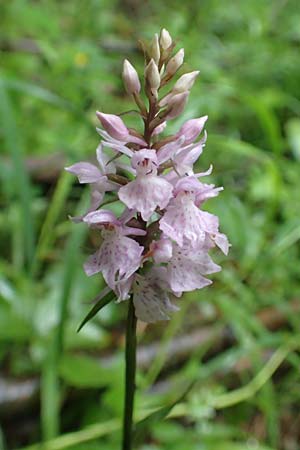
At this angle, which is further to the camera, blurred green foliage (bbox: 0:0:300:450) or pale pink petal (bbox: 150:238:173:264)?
blurred green foliage (bbox: 0:0:300:450)

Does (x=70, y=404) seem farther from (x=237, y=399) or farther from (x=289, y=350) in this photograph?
(x=289, y=350)

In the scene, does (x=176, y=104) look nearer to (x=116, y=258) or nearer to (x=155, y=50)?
(x=155, y=50)

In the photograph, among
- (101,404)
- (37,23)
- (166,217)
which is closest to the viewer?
(166,217)

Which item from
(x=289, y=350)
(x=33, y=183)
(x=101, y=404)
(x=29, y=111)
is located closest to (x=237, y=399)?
(x=289, y=350)

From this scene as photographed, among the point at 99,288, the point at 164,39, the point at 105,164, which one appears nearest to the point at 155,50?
the point at 164,39

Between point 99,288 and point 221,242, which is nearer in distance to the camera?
point 221,242

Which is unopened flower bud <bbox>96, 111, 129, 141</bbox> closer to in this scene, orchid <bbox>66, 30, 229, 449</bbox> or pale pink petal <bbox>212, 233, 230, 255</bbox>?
orchid <bbox>66, 30, 229, 449</bbox>

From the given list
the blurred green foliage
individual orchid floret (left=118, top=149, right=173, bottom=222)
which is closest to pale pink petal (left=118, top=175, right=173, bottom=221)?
individual orchid floret (left=118, top=149, right=173, bottom=222)
